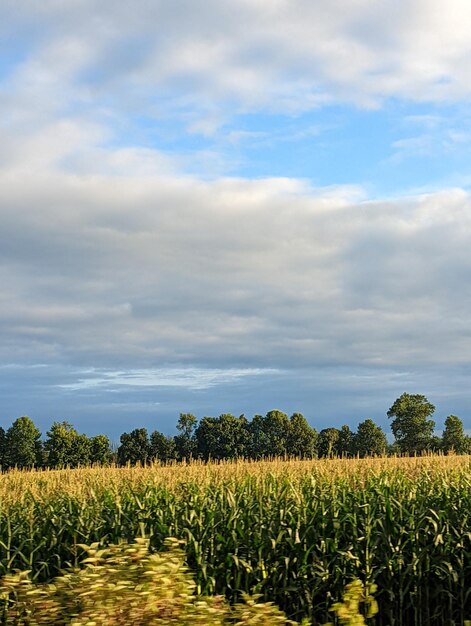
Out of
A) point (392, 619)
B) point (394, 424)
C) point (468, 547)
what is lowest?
point (392, 619)

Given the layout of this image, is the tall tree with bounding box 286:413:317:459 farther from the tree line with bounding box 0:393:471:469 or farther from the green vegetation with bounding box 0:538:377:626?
the green vegetation with bounding box 0:538:377:626

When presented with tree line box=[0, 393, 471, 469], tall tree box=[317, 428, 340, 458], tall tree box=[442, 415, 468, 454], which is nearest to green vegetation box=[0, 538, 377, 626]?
tree line box=[0, 393, 471, 469]

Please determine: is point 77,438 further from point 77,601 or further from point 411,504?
point 77,601

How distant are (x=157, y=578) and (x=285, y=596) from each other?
6095mm

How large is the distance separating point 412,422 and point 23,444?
2776 centimetres

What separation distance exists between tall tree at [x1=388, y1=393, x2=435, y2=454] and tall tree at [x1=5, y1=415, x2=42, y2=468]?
25749mm

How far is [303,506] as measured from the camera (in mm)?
12531

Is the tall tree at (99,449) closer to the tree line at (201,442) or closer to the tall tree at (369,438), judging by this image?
the tree line at (201,442)

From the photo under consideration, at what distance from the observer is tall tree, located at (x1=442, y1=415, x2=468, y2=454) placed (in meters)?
53.7

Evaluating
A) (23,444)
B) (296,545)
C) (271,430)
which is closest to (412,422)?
(271,430)

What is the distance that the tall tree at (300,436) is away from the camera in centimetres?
5053

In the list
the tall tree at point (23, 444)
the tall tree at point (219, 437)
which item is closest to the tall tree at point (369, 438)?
the tall tree at point (219, 437)

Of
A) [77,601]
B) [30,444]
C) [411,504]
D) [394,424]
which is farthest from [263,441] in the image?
[77,601]

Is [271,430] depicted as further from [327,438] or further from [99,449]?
[99,449]
